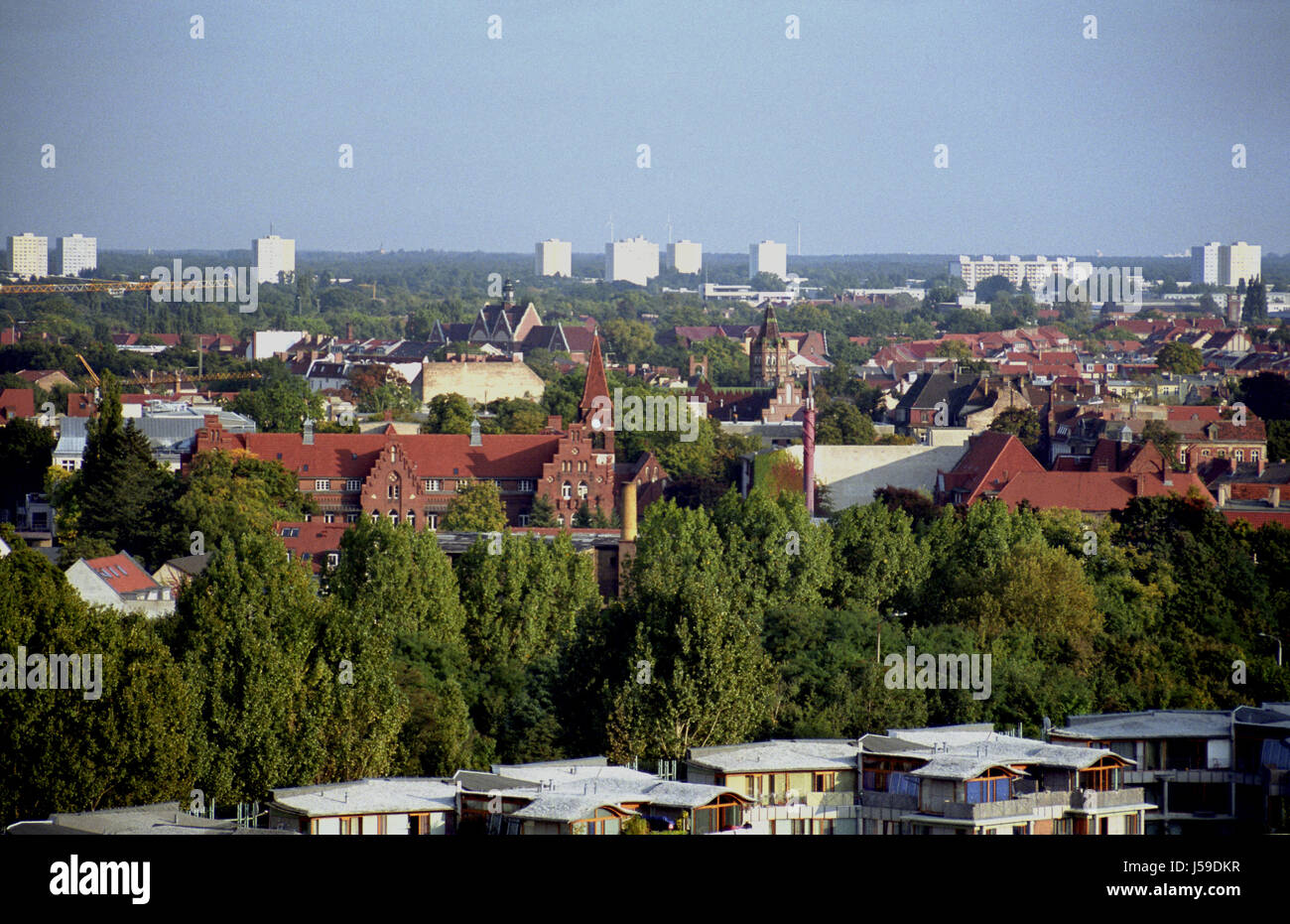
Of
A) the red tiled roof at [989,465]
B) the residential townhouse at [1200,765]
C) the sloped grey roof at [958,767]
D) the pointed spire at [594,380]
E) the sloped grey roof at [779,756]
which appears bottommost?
the residential townhouse at [1200,765]

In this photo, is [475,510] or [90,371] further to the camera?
[90,371]

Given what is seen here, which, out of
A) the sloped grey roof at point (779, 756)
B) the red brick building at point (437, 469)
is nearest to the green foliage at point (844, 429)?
the red brick building at point (437, 469)

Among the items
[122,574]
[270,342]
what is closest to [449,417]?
[122,574]

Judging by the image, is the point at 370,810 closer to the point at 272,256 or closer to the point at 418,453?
the point at 418,453

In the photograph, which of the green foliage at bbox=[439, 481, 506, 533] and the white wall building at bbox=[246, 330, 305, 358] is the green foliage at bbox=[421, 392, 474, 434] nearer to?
the green foliage at bbox=[439, 481, 506, 533]

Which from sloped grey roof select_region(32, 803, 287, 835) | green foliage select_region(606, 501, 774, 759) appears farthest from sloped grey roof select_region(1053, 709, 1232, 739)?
sloped grey roof select_region(32, 803, 287, 835)

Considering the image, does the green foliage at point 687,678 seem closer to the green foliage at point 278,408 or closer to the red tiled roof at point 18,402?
the green foliage at point 278,408

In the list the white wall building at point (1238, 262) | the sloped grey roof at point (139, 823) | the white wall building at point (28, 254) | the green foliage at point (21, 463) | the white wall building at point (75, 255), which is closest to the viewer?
the sloped grey roof at point (139, 823)
